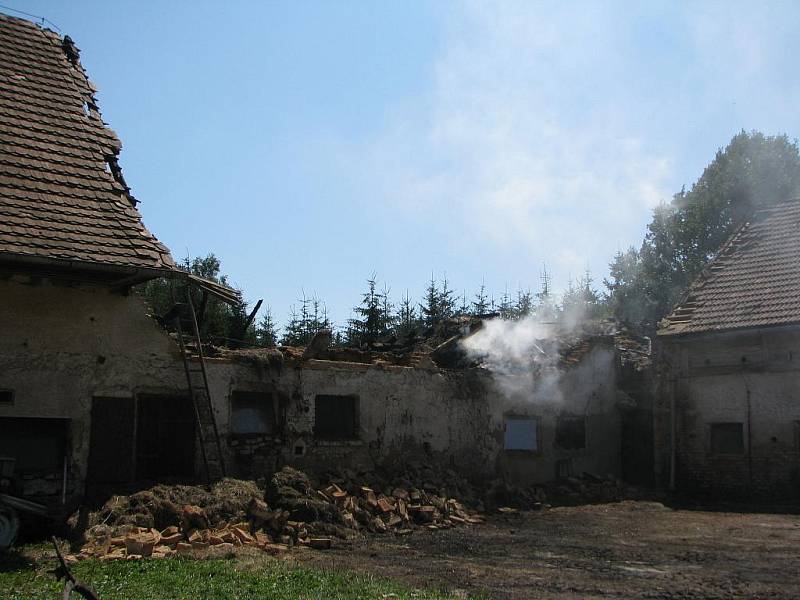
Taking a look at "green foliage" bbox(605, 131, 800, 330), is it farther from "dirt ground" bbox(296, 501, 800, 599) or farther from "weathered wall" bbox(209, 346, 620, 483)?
"dirt ground" bbox(296, 501, 800, 599)

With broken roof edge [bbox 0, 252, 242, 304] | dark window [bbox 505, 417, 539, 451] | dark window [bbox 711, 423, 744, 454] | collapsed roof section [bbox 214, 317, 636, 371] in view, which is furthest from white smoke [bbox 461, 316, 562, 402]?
broken roof edge [bbox 0, 252, 242, 304]

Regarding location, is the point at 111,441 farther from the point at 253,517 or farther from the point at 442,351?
the point at 442,351

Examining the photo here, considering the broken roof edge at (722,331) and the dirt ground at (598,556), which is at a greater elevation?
the broken roof edge at (722,331)

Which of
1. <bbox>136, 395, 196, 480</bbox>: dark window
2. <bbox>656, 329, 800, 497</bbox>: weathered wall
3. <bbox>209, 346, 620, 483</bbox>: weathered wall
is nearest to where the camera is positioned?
<bbox>136, 395, 196, 480</bbox>: dark window

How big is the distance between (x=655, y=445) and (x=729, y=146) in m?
26.5

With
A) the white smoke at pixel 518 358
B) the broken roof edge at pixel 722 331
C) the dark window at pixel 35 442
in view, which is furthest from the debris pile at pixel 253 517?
the broken roof edge at pixel 722 331

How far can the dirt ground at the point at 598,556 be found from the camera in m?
9.16

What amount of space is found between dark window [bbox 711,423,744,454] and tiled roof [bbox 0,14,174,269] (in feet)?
44.5

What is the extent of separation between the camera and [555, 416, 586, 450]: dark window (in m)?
20.9

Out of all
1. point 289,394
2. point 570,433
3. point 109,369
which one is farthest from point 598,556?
point 570,433

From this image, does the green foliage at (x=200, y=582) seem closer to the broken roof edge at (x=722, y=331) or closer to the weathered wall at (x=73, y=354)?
the weathered wall at (x=73, y=354)

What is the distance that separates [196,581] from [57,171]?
7.90 metres

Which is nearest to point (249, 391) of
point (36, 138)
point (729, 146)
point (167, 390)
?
point (167, 390)

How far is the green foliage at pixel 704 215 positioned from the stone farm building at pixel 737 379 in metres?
18.2
